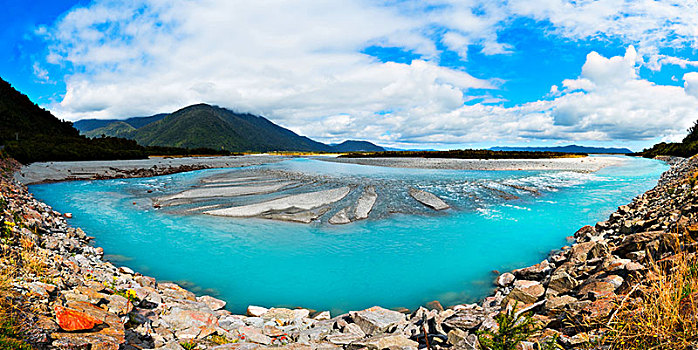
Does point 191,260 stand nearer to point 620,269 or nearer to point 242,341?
point 242,341

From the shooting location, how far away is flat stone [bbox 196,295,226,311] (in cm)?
912

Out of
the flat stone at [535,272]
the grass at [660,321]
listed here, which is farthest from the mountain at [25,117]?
the grass at [660,321]

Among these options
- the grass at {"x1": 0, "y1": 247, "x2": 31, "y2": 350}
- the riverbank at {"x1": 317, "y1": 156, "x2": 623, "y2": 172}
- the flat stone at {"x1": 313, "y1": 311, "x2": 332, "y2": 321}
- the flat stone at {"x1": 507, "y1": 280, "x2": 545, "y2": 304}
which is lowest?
the flat stone at {"x1": 313, "y1": 311, "x2": 332, "y2": 321}

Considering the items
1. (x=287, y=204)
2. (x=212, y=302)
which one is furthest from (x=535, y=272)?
(x=287, y=204)

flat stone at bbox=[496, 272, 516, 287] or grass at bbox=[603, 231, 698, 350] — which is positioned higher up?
grass at bbox=[603, 231, 698, 350]

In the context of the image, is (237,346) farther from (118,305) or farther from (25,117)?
(25,117)

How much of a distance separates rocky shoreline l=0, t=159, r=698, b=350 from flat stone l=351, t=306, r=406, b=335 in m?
0.02

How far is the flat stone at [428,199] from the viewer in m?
22.5

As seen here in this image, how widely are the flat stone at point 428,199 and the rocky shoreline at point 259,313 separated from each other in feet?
40.5

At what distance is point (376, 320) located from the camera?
7.31 meters

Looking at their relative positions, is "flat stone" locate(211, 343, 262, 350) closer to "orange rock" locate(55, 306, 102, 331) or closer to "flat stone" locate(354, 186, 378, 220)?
"orange rock" locate(55, 306, 102, 331)

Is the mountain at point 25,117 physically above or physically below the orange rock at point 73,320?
above

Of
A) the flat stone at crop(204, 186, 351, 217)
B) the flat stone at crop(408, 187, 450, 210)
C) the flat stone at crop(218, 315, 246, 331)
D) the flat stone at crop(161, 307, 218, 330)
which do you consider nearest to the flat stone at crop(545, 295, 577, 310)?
the flat stone at crop(218, 315, 246, 331)

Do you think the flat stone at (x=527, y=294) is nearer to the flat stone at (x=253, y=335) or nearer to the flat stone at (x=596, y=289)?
the flat stone at (x=596, y=289)
